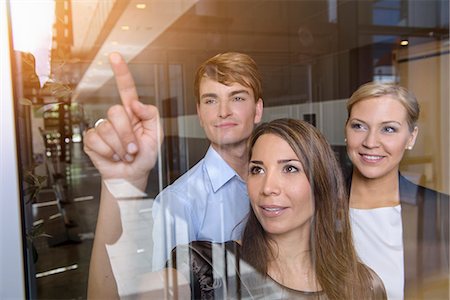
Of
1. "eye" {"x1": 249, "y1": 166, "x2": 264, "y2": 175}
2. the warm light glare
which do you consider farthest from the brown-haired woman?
the warm light glare

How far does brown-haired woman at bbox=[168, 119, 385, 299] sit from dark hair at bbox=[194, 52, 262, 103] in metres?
0.12

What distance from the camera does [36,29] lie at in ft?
2.72

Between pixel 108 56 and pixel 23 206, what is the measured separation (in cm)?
38

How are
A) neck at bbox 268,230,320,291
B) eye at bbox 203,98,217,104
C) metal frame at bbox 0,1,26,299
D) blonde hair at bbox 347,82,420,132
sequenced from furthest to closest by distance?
blonde hair at bbox 347,82,420,132
neck at bbox 268,230,320,291
eye at bbox 203,98,217,104
metal frame at bbox 0,1,26,299

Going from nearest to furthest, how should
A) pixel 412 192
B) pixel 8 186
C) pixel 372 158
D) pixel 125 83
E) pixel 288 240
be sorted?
1. pixel 8 186
2. pixel 125 83
3. pixel 288 240
4. pixel 372 158
5. pixel 412 192

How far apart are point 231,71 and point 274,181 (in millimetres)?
312

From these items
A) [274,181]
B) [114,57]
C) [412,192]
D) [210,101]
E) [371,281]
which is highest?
[114,57]

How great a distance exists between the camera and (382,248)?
125 cm

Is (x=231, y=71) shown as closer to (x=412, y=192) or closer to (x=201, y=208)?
(x=201, y=208)

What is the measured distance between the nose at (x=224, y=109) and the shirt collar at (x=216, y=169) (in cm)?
9

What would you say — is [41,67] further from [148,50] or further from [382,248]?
[382,248]

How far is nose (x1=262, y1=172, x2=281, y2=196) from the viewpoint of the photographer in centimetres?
106

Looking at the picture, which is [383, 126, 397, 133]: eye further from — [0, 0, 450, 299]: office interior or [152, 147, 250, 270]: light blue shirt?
[152, 147, 250, 270]: light blue shirt

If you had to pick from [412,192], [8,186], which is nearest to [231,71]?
[8,186]
